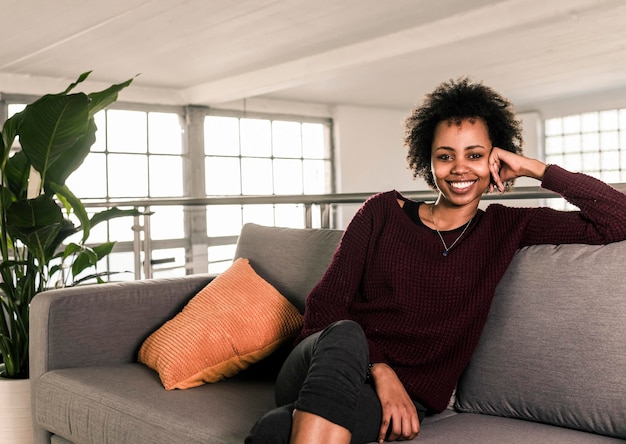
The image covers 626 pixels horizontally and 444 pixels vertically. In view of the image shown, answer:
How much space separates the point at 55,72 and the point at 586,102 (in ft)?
21.9

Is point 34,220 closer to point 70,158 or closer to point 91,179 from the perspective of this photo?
point 70,158

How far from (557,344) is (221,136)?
7.29m

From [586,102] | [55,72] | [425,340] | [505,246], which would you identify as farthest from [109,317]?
[586,102]

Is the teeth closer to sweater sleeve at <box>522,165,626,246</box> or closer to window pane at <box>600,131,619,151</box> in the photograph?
sweater sleeve at <box>522,165,626,246</box>

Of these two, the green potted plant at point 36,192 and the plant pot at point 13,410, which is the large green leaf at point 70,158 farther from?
the plant pot at point 13,410

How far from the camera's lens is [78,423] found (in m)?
1.97

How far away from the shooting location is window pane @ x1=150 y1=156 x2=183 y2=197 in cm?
803

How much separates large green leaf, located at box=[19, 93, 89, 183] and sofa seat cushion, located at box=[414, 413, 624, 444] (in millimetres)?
1535

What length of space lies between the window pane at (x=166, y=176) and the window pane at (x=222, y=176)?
0.34 m

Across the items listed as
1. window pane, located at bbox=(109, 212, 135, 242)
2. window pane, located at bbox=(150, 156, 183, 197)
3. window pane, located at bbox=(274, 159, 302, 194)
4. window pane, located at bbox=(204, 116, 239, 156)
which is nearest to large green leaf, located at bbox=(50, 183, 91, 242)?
window pane, located at bbox=(109, 212, 135, 242)

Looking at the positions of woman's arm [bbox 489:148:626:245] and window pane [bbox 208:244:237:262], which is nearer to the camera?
woman's arm [bbox 489:148:626:245]

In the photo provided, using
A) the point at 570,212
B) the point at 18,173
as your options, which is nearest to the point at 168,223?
the point at 18,173

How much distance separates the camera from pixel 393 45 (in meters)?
6.00

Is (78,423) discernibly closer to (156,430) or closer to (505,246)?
(156,430)
